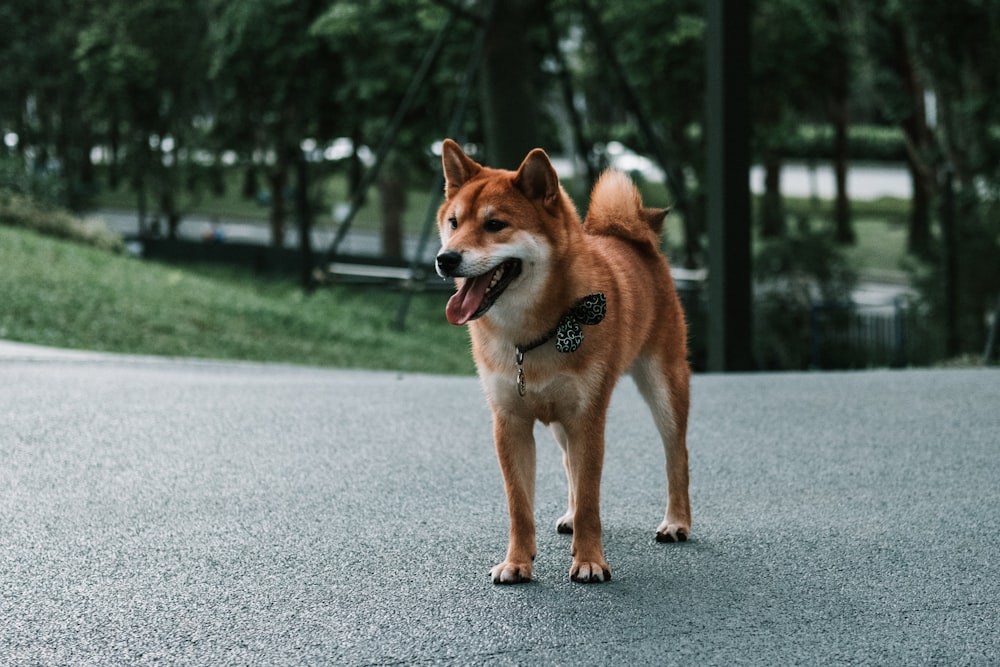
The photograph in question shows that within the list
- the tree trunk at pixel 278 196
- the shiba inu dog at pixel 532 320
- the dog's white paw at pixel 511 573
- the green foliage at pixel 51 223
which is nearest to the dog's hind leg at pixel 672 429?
the shiba inu dog at pixel 532 320

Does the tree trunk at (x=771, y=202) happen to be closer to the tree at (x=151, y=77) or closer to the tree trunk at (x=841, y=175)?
the tree trunk at (x=841, y=175)

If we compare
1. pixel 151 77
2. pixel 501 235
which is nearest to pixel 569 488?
pixel 501 235

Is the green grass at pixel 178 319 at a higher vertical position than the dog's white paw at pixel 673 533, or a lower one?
higher

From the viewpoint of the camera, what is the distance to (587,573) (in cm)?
474

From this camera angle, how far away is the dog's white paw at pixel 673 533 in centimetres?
535

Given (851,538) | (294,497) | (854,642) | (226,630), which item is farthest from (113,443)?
(854,642)

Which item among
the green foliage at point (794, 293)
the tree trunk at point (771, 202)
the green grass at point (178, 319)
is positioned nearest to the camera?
the green grass at point (178, 319)

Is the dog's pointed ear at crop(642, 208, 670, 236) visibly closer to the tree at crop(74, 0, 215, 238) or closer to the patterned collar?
the patterned collar

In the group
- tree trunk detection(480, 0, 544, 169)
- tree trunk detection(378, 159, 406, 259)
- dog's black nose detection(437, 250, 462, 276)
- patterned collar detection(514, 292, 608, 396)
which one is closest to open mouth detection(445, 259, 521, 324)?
dog's black nose detection(437, 250, 462, 276)

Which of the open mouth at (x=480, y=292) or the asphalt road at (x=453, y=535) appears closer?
the asphalt road at (x=453, y=535)

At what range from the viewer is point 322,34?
2523cm

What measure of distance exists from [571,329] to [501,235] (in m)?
0.45

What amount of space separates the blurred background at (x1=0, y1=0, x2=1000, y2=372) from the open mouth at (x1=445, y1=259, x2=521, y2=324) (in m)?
7.82

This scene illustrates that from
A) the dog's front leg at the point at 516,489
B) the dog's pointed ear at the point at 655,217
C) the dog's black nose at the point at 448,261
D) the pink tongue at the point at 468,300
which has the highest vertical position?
the dog's pointed ear at the point at 655,217
